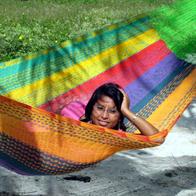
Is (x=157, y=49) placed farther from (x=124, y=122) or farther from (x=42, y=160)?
(x=42, y=160)

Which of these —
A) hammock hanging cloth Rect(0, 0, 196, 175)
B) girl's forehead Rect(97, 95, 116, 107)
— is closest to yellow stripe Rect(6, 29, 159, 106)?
hammock hanging cloth Rect(0, 0, 196, 175)

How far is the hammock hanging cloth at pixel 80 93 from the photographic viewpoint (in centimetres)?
243

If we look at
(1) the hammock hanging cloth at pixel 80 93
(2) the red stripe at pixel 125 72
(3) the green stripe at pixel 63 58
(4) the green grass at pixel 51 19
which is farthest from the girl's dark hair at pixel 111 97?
(4) the green grass at pixel 51 19

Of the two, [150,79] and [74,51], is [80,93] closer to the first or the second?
[74,51]

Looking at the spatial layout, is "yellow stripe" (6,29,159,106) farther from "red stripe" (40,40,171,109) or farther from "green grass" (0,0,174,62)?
"green grass" (0,0,174,62)

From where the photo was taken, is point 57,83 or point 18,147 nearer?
point 18,147

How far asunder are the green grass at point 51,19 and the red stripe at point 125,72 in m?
3.26

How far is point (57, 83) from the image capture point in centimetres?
371

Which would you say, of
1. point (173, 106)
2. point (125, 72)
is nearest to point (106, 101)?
point (173, 106)

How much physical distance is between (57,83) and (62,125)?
134cm

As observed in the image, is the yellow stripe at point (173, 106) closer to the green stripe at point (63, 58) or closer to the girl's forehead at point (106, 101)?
the girl's forehead at point (106, 101)

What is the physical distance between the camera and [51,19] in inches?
387

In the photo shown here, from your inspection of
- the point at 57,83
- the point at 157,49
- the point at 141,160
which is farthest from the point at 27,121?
the point at 157,49

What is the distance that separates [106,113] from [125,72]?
1.08 metres
